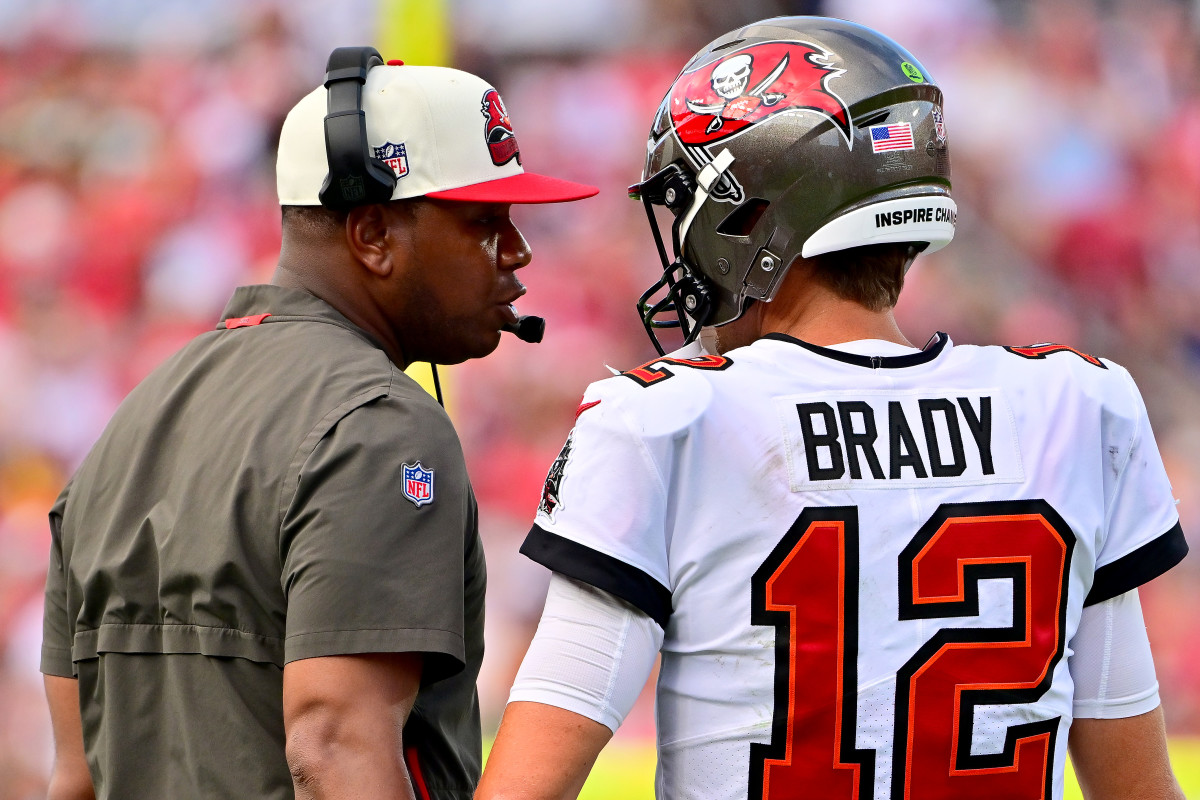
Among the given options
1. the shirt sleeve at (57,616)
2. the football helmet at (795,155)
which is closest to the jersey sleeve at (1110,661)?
the football helmet at (795,155)

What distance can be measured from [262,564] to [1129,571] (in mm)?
950

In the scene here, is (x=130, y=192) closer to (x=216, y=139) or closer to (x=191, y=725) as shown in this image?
(x=216, y=139)

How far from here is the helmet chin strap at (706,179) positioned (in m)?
1.50

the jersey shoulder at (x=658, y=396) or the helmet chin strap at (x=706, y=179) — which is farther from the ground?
the helmet chin strap at (x=706, y=179)

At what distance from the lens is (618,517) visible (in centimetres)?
123

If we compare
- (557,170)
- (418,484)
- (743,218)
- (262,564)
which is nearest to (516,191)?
(743,218)

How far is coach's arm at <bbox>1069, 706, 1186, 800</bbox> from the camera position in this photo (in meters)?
1.38

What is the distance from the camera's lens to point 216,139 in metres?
5.22

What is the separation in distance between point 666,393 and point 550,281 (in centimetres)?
388

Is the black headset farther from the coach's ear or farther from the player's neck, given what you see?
the player's neck

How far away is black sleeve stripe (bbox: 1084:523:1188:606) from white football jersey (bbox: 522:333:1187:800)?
2.0 inches

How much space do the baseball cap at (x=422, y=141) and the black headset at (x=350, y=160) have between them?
3 cm

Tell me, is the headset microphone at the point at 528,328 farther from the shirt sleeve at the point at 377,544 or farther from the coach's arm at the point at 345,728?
the coach's arm at the point at 345,728

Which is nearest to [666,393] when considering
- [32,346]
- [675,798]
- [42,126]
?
[675,798]
